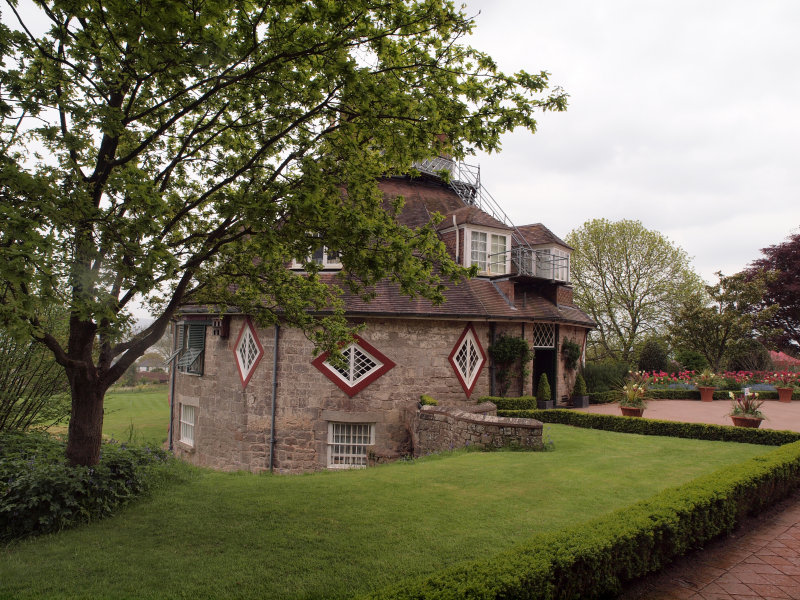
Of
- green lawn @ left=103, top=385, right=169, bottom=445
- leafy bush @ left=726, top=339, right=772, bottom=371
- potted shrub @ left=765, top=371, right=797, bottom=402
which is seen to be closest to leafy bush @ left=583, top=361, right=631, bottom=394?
potted shrub @ left=765, top=371, right=797, bottom=402

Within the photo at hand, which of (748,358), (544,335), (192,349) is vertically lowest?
(748,358)

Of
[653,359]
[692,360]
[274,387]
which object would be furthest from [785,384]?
[274,387]

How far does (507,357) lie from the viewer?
15.9 metres

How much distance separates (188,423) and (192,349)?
8.95ft

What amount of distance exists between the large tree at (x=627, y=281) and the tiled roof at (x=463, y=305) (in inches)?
765

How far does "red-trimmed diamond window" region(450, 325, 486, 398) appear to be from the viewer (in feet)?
49.8

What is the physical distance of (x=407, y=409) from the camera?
1452cm

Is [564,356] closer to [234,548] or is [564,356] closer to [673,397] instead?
[673,397]

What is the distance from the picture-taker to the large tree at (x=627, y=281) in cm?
3512

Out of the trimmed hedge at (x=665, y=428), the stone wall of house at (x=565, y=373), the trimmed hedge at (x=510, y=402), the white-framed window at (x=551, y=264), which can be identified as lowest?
the trimmed hedge at (x=665, y=428)

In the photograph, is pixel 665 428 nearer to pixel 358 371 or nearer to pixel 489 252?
pixel 489 252

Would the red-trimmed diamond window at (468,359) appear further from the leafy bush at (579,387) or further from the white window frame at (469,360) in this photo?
the leafy bush at (579,387)

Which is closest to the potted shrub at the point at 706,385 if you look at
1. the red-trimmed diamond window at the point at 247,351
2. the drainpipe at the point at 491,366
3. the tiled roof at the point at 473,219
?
the drainpipe at the point at 491,366

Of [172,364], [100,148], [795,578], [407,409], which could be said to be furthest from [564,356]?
[100,148]
